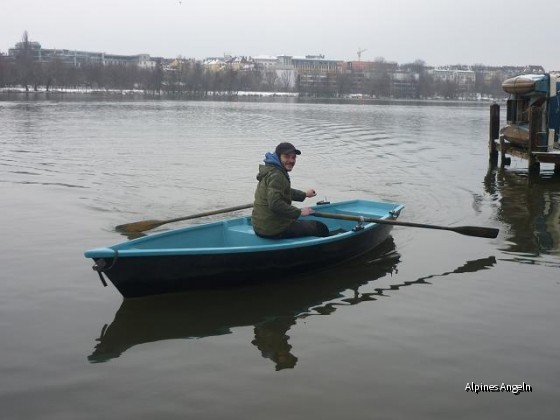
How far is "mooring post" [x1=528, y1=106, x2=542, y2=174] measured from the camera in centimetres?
1841

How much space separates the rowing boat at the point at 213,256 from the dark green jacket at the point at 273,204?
219 mm

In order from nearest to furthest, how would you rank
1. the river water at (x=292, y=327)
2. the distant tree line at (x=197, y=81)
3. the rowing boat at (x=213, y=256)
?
the river water at (x=292, y=327), the rowing boat at (x=213, y=256), the distant tree line at (x=197, y=81)

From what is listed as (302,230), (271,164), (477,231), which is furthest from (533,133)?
(271,164)

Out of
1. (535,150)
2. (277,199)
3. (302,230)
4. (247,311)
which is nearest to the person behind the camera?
(247,311)

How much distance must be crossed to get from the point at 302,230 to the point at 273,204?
0.85m

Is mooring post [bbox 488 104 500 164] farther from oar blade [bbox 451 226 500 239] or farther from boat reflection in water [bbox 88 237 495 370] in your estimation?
boat reflection in water [bbox 88 237 495 370]

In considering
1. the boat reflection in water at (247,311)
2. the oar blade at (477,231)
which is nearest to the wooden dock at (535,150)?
the oar blade at (477,231)

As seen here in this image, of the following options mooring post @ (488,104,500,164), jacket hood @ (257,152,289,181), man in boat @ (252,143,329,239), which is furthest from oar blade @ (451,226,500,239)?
mooring post @ (488,104,500,164)

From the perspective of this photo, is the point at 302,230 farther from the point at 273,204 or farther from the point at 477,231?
the point at 477,231

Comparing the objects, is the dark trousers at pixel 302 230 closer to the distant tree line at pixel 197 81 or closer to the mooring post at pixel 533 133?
the mooring post at pixel 533 133

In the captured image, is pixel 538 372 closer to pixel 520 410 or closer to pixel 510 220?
Answer: pixel 520 410

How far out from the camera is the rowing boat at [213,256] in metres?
7.49

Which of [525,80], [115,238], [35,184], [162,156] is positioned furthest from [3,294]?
[525,80]

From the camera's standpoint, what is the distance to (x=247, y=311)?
312 inches
